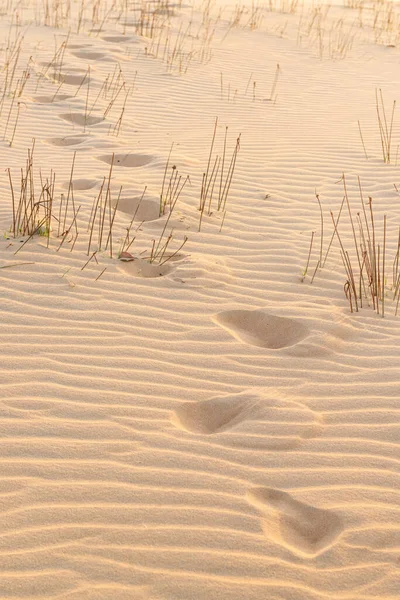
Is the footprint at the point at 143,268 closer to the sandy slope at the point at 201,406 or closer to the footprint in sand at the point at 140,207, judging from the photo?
the sandy slope at the point at 201,406

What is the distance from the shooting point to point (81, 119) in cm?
742

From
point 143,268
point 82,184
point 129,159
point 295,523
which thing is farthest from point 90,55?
point 295,523

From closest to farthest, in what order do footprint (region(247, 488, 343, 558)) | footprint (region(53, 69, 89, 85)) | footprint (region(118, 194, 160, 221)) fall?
footprint (region(247, 488, 343, 558)) < footprint (region(118, 194, 160, 221)) < footprint (region(53, 69, 89, 85))

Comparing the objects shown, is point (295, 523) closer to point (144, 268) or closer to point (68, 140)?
point (144, 268)

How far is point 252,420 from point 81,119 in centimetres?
508

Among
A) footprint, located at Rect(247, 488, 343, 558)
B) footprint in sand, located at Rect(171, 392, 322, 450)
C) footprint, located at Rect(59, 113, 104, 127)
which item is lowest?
footprint, located at Rect(247, 488, 343, 558)

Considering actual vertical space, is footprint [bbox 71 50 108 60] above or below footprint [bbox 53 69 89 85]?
above

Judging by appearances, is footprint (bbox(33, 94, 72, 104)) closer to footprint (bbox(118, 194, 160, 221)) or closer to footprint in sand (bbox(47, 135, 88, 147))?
footprint in sand (bbox(47, 135, 88, 147))

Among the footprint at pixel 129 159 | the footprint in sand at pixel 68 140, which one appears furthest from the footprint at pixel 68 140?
the footprint at pixel 129 159

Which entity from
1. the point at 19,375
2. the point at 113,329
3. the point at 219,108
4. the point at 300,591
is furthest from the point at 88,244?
the point at 219,108

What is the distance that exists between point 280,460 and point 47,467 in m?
0.84

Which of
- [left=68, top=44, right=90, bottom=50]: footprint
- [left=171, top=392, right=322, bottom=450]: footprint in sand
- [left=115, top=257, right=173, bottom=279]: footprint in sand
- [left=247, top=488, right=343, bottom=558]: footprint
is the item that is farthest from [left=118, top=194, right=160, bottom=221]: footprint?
[left=68, top=44, right=90, bottom=50]: footprint

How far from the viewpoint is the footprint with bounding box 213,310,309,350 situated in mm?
3734

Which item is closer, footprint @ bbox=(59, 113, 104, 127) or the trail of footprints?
the trail of footprints
